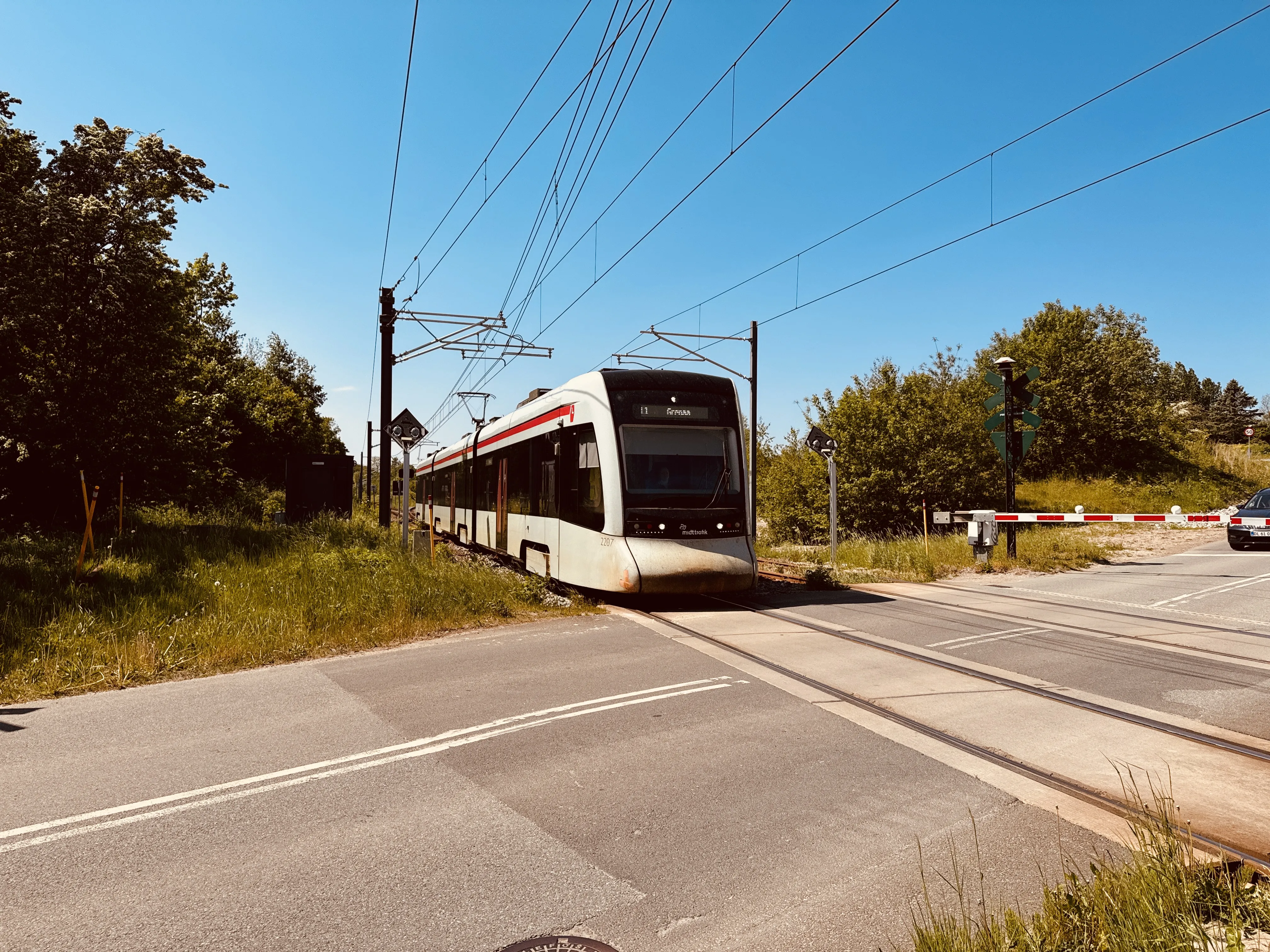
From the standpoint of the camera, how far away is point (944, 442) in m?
28.5

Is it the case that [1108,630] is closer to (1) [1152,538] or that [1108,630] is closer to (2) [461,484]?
(2) [461,484]

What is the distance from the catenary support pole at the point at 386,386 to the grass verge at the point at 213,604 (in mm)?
4671

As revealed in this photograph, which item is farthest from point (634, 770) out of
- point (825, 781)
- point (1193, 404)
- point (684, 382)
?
point (1193, 404)

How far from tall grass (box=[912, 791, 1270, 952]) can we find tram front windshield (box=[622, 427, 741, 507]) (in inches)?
326

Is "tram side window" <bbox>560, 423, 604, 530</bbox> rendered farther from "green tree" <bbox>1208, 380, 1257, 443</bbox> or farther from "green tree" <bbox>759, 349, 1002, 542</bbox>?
"green tree" <bbox>1208, 380, 1257, 443</bbox>

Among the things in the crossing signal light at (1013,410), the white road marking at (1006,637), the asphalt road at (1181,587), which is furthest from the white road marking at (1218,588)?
the crossing signal light at (1013,410)

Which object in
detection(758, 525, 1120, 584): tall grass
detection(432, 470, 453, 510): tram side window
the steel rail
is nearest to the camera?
the steel rail

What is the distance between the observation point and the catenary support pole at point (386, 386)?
747 inches

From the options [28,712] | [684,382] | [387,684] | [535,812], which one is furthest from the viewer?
[684,382]

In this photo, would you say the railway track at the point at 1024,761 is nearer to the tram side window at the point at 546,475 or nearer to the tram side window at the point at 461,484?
the tram side window at the point at 546,475

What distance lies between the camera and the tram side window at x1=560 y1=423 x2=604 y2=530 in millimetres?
11547

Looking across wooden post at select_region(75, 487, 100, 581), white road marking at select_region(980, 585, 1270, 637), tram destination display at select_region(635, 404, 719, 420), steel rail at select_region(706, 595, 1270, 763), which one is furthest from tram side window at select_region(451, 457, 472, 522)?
steel rail at select_region(706, 595, 1270, 763)

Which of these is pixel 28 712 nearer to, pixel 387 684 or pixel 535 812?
pixel 387 684

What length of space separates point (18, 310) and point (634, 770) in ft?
46.7
